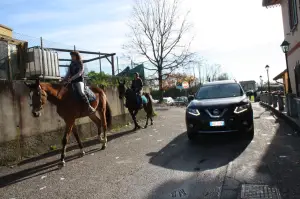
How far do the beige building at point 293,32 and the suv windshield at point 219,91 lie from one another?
848 cm

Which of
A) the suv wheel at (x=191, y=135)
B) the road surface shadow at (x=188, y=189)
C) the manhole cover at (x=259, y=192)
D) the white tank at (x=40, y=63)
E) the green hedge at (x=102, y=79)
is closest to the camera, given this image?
the manhole cover at (x=259, y=192)

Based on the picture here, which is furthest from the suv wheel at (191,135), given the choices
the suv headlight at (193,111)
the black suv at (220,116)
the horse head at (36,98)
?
the horse head at (36,98)

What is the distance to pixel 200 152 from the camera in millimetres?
8109

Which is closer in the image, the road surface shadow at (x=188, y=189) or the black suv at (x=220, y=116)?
the road surface shadow at (x=188, y=189)

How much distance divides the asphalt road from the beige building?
1028 cm

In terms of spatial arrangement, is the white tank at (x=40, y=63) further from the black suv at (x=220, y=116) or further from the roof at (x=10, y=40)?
the black suv at (x=220, y=116)

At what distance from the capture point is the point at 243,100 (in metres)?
9.45

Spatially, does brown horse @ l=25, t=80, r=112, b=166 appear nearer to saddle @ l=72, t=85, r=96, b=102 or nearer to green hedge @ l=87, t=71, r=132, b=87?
saddle @ l=72, t=85, r=96, b=102

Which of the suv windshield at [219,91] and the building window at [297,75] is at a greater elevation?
the building window at [297,75]

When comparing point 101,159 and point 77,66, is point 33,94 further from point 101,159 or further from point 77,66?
point 101,159

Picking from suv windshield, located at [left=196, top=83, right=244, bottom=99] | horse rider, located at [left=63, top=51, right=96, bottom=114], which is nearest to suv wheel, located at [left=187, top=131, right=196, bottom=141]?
suv windshield, located at [left=196, top=83, right=244, bottom=99]

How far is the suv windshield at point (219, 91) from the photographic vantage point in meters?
10.5

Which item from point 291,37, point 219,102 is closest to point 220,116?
point 219,102

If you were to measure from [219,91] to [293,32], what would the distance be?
35.0 feet
